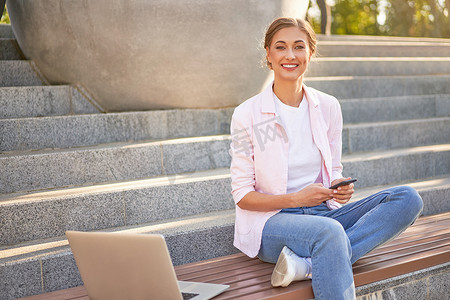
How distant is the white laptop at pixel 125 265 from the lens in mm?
2527

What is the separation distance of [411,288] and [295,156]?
39.8 inches

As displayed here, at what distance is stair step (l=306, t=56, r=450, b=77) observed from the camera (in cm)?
716

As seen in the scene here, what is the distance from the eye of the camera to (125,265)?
259 cm

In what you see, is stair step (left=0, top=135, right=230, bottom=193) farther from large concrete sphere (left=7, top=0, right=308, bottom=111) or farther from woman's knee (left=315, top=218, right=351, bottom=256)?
woman's knee (left=315, top=218, right=351, bottom=256)

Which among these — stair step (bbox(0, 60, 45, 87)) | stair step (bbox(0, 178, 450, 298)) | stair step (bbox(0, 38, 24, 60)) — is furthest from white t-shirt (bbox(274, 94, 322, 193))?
stair step (bbox(0, 38, 24, 60))

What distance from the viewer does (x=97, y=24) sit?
16.2ft

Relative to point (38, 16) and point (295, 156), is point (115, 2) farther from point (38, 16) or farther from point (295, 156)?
point (295, 156)

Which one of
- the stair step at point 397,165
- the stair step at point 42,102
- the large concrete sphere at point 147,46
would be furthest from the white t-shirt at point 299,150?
the stair step at point 42,102

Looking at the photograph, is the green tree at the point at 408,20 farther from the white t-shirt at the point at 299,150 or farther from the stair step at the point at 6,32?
the white t-shirt at the point at 299,150

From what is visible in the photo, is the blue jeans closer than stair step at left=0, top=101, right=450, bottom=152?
Yes

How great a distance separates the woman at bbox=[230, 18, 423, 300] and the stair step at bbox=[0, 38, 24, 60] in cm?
310

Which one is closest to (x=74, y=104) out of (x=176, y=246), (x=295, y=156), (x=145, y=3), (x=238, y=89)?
(x=145, y=3)

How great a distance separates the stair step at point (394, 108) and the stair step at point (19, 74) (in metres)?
3.05

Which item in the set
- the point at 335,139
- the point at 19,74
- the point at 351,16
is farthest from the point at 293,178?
the point at 351,16
